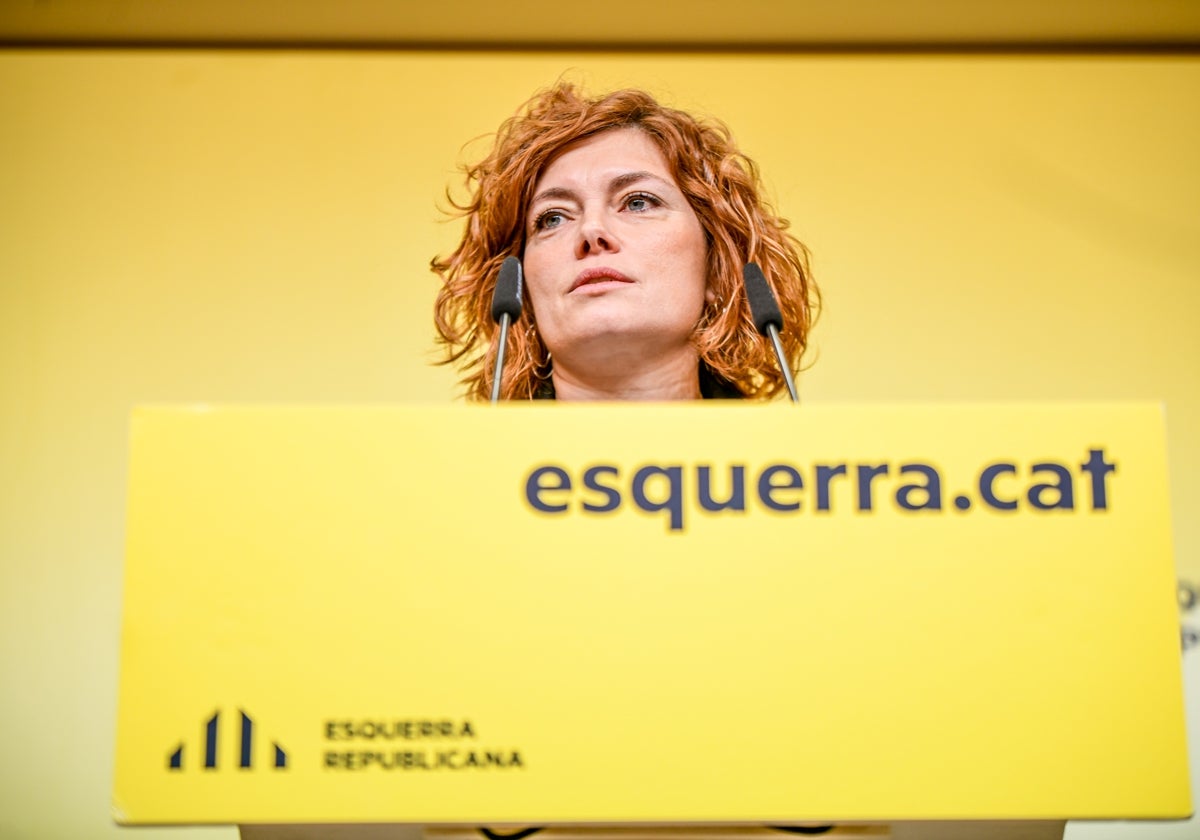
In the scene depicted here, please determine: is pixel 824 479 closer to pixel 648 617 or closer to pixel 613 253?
pixel 648 617

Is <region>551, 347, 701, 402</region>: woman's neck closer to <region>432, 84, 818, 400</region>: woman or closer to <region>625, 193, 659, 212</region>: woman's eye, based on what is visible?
<region>432, 84, 818, 400</region>: woman

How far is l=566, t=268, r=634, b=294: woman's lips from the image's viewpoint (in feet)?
6.15

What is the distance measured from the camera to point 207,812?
1.08m

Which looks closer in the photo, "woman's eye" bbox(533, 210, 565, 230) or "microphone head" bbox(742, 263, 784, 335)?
"microphone head" bbox(742, 263, 784, 335)

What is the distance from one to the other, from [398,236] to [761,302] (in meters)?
1.18

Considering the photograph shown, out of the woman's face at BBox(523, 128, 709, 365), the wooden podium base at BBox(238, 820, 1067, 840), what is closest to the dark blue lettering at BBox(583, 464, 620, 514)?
the wooden podium base at BBox(238, 820, 1067, 840)

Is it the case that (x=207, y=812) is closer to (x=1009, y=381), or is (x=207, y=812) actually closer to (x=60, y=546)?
(x=60, y=546)

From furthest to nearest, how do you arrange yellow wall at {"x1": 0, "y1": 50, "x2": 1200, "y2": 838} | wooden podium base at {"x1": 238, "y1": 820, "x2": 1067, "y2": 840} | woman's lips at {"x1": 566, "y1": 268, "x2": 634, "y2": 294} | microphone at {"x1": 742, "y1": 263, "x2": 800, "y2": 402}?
yellow wall at {"x1": 0, "y1": 50, "x2": 1200, "y2": 838}
woman's lips at {"x1": 566, "y1": 268, "x2": 634, "y2": 294}
microphone at {"x1": 742, "y1": 263, "x2": 800, "y2": 402}
wooden podium base at {"x1": 238, "y1": 820, "x2": 1067, "y2": 840}

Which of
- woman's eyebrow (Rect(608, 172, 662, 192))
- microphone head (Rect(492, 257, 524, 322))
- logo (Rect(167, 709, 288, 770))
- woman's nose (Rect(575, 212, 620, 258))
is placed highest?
woman's eyebrow (Rect(608, 172, 662, 192))

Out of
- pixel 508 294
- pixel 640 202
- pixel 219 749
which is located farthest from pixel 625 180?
pixel 219 749

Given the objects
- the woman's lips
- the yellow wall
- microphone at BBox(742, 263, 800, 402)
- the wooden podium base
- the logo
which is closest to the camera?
the logo

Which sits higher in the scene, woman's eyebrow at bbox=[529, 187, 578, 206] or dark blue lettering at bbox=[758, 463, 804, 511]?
woman's eyebrow at bbox=[529, 187, 578, 206]

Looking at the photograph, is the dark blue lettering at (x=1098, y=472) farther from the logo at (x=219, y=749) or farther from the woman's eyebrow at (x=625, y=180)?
the woman's eyebrow at (x=625, y=180)

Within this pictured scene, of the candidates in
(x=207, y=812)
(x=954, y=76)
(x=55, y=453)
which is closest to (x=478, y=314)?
(x=55, y=453)
